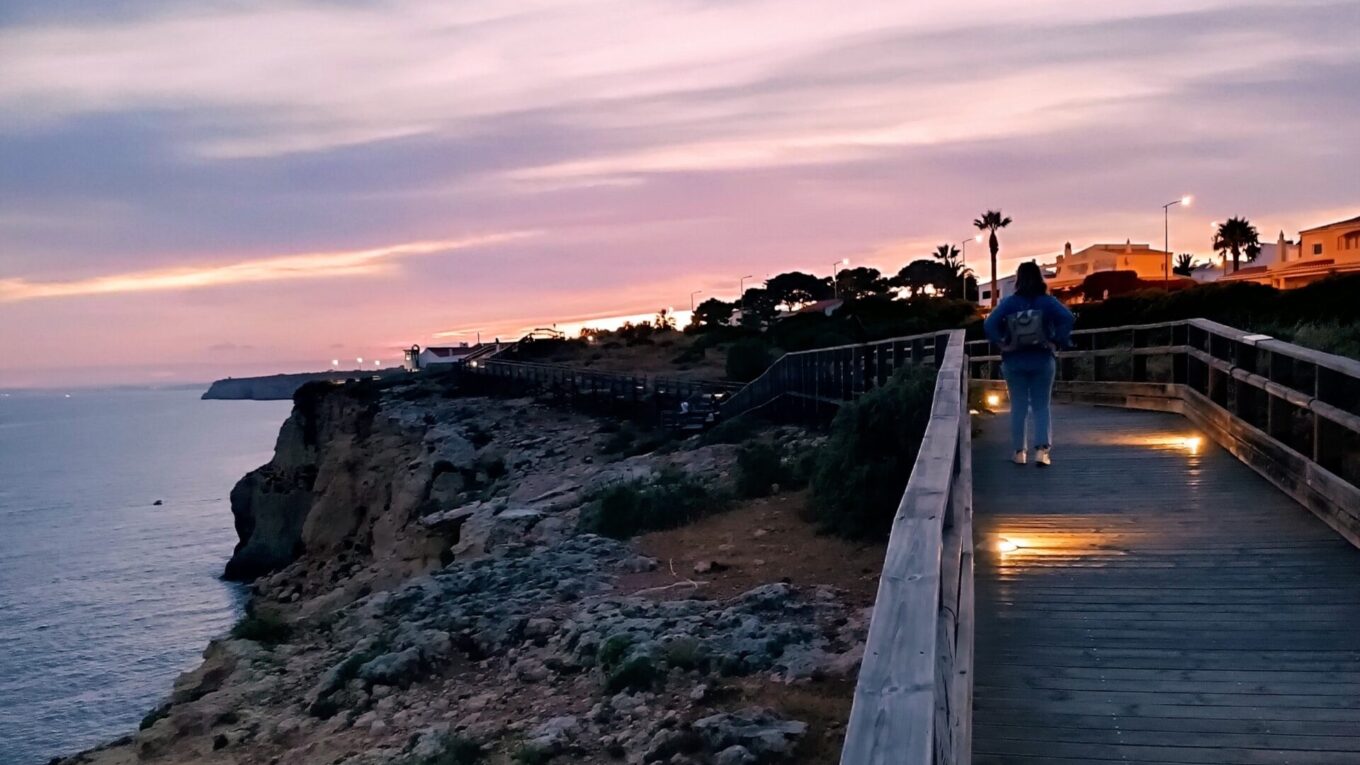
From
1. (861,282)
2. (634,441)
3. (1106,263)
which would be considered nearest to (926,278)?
(861,282)

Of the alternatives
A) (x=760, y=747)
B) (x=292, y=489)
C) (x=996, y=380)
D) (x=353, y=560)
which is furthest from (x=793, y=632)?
(x=292, y=489)

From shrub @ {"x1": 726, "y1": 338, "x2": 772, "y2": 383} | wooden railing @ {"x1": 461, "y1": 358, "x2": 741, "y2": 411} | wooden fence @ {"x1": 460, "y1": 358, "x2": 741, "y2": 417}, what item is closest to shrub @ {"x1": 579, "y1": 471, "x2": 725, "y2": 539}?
wooden fence @ {"x1": 460, "y1": 358, "x2": 741, "y2": 417}

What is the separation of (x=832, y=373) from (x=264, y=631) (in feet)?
34.2

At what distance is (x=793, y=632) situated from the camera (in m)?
8.71

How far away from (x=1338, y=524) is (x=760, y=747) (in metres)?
3.78

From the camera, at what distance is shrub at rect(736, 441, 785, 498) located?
16.0 meters

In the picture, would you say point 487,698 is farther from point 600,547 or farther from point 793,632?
point 600,547

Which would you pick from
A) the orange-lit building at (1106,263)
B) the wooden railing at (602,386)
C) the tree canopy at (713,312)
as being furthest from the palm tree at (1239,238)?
the wooden railing at (602,386)

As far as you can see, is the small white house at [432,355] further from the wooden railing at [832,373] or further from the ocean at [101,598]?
the wooden railing at [832,373]

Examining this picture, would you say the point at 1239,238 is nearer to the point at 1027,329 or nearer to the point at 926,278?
the point at 926,278

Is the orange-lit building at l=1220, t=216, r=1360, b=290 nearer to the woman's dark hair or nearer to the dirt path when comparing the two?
the dirt path

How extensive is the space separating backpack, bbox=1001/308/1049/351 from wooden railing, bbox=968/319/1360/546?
1579mm

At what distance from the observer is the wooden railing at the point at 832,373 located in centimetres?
1562

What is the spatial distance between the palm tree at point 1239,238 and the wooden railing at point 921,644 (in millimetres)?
80226
